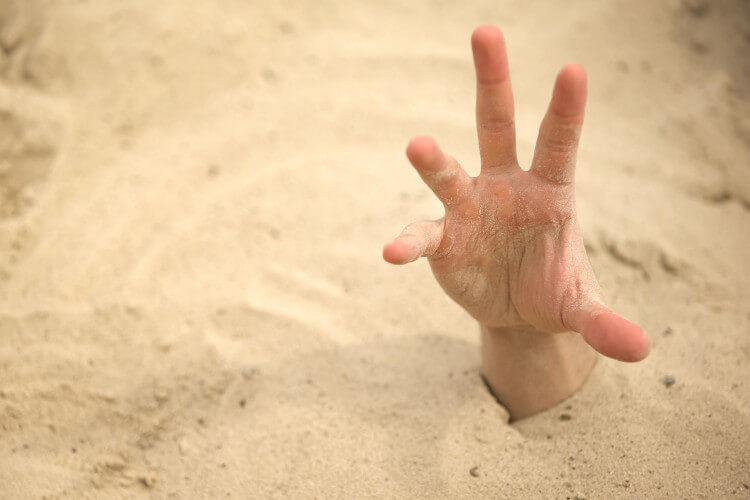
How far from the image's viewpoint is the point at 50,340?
70.3 inches

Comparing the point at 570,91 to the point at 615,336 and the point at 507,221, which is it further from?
the point at 615,336

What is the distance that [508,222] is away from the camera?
1.30m

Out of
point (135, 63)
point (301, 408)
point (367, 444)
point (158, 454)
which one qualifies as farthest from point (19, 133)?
point (367, 444)

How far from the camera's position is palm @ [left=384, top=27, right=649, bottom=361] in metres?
1.15

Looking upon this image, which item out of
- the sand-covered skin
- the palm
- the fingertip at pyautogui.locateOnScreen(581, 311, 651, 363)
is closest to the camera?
the fingertip at pyautogui.locateOnScreen(581, 311, 651, 363)

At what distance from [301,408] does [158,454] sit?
1.36 feet

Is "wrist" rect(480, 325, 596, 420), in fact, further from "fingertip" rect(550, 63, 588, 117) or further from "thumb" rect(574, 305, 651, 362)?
"fingertip" rect(550, 63, 588, 117)

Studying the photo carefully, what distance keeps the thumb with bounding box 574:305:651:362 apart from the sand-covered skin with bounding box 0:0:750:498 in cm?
49

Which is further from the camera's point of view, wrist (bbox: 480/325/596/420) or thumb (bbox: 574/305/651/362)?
wrist (bbox: 480/325/596/420)

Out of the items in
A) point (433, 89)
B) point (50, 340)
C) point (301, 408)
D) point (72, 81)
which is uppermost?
point (433, 89)

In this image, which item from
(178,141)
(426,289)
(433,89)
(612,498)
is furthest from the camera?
(433,89)

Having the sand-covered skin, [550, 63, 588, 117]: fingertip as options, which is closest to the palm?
[550, 63, 588, 117]: fingertip

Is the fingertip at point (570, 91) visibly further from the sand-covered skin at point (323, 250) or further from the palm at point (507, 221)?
the sand-covered skin at point (323, 250)

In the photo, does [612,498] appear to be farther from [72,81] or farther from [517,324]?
[72,81]
